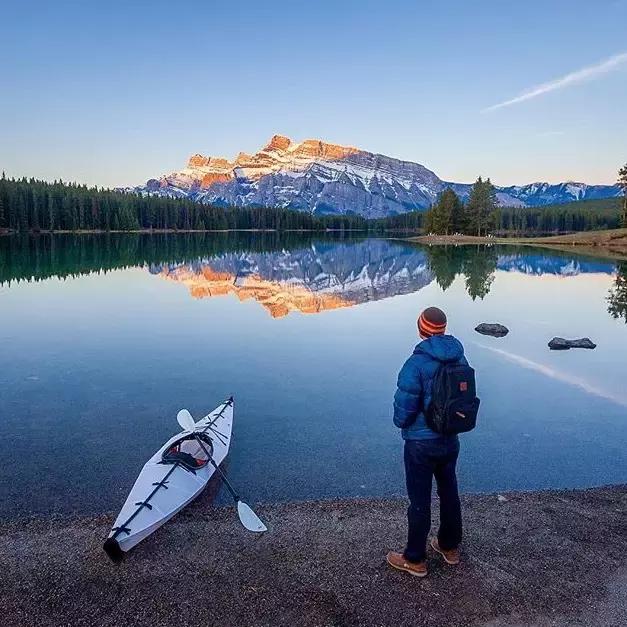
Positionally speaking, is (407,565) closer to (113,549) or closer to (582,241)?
(113,549)

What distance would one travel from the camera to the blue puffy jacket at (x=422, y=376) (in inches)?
311

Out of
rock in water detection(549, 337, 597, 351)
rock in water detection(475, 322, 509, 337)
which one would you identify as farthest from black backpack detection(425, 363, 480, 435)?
rock in water detection(475, 322, 509, 337)

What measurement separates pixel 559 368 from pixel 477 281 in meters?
35.8

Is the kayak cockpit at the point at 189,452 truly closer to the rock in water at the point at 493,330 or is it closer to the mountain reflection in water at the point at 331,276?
the rock in water at the point at 493,330

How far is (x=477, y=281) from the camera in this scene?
195ft

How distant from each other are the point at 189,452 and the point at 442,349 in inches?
290

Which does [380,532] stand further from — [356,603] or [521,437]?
[521,437]

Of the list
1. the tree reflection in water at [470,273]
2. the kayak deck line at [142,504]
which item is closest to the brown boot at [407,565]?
the kayak deck line at [142,504]

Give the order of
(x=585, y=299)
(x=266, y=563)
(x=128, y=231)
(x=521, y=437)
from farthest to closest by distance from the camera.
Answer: (x=128, y=231) → (x=585, y=299) → (x=521, y=437) → (x=266, y=563)

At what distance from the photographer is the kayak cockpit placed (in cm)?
1199

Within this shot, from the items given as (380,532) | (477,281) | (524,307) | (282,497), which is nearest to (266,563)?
(380,532)

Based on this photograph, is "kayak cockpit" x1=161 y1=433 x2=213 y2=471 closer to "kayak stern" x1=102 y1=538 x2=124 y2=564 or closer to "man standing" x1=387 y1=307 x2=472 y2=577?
"kayak stern" x1=102 y1=538 x2=124 y2=564

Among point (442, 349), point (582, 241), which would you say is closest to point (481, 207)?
point (582, 241)

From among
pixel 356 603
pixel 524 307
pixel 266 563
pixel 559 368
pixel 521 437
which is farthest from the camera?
pixel 524 307
